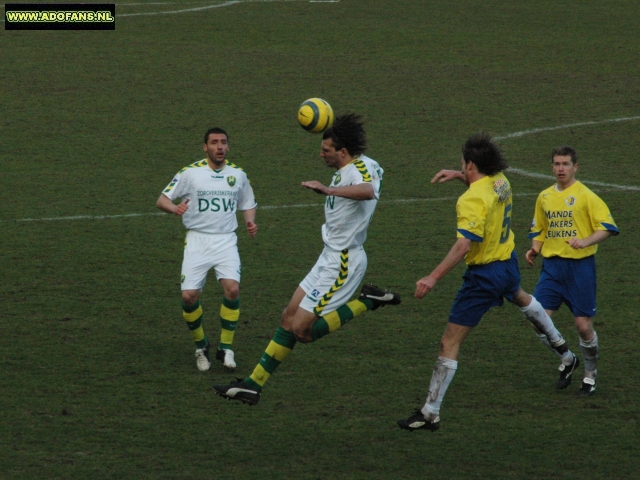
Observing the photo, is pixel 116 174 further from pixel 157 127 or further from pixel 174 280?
pixel 174 280

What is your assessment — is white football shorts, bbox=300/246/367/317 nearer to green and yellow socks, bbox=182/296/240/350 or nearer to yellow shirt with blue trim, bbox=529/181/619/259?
green and yellow socks, bbox=182/296/240/350

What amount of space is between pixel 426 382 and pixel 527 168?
28.8 ft

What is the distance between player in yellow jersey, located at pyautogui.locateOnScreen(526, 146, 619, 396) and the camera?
355 inches

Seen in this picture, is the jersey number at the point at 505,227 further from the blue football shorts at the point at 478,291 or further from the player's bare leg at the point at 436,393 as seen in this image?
the player's bare leg at the point at 436,393

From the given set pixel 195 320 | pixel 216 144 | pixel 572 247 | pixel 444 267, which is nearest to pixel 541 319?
pixel 572 247

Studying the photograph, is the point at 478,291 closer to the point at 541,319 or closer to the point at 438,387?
the point at 438,387

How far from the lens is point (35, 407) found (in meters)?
8.65

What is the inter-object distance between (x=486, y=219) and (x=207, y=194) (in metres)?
2.94

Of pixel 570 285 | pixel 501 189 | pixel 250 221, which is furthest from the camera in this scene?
pixel 250 221

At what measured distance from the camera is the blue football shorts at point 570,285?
904cm

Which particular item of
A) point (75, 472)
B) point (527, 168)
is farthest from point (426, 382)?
point (527, 168)

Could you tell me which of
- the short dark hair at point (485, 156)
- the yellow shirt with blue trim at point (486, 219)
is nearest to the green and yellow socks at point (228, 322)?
the yellow shirt with blue trim at point (486, 219)

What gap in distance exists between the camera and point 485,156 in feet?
26.7

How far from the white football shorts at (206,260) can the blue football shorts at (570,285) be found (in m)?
2.70
